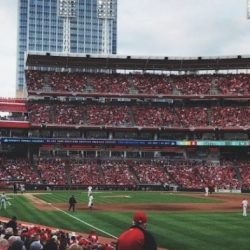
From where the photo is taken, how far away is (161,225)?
31609mm

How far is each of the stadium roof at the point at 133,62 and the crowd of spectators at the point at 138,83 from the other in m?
1.40

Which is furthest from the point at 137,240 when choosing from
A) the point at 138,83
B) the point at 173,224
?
the point at 138,83

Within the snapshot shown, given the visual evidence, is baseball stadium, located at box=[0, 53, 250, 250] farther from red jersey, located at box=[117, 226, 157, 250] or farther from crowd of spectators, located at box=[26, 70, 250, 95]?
red jersey, located at box=[117, 226, 157, 250]

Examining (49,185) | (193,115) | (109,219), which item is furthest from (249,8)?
(109,219)

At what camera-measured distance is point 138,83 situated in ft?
281

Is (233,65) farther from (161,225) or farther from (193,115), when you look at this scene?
(161,225)

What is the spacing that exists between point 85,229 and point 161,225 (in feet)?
16.4

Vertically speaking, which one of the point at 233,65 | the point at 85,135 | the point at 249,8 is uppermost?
the point at 249,8

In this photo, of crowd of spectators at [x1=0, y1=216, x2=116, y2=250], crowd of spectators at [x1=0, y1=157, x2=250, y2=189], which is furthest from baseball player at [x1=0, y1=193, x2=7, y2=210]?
crowd of spectators at [x1=0, y1=157, x2=250, y2=189]

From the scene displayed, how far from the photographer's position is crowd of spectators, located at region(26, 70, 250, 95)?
83375mm

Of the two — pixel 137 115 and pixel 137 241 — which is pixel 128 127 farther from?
pixel 137 241

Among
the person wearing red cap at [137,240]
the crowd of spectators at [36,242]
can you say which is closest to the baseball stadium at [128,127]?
the crowd of spectators at [36,242]

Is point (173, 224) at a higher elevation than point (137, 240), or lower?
lower

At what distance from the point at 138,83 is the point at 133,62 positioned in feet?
12.0
